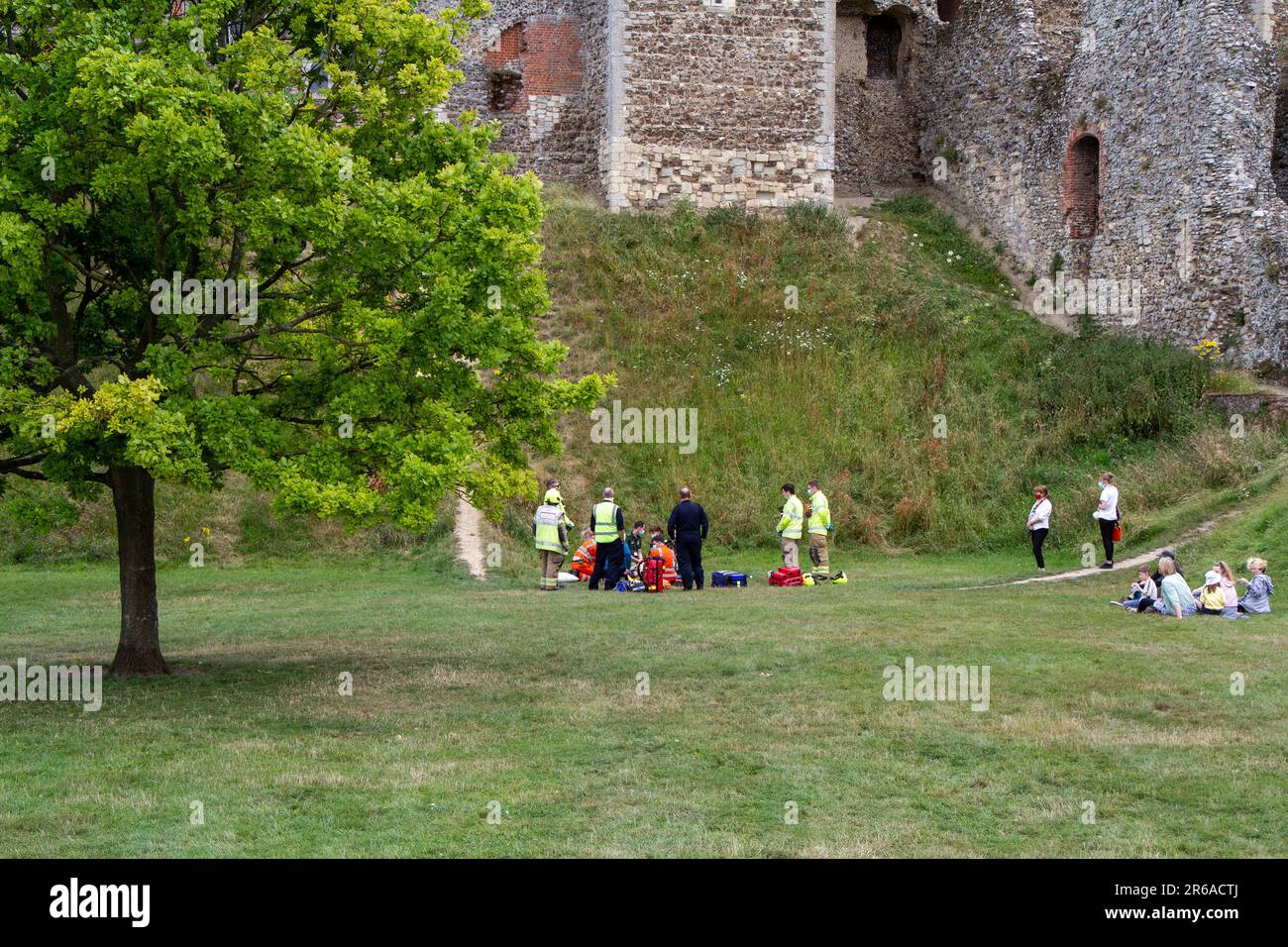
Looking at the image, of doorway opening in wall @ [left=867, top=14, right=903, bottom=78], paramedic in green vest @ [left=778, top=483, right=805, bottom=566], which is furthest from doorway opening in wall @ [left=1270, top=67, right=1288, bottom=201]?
paramedic in green vest @ [left=778, top=483, right=805, bottom=566]

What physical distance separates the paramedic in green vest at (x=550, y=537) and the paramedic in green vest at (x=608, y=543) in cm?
59

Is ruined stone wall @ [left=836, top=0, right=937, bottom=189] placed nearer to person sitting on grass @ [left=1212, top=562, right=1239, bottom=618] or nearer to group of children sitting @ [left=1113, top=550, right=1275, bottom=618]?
group of children sitting @ [left=1113, top=550, right=1275, bottom=618]

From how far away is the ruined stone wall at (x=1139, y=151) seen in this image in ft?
98.4

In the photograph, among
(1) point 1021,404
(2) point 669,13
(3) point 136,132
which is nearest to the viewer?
(3) point 136,132

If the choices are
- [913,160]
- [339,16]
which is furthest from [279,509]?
[913,160]

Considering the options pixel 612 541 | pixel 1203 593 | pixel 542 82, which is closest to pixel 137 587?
pixel 612 541

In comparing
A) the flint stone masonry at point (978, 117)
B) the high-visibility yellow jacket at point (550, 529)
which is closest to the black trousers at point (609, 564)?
the high-visibility yellow jacket at point (550, 529)

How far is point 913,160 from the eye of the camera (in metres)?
41.3

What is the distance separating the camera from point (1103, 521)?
2394 cm

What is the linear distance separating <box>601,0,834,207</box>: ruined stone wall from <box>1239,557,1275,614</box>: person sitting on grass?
1976 cm

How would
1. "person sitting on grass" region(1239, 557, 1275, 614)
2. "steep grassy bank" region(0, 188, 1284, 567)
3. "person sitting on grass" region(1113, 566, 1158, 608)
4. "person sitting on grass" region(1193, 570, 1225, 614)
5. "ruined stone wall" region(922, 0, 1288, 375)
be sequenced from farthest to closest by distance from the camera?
"ruined stone wall" region(922, 0, 1288, 375)
"steep grassy bank" region(0, 188, 1284, 567)
"person sitting on grass" region(1113, 566, 1158, 608)
"person sitting on grass" region(1193, 570, 1225, 614)
"person sitting on grass" region(1239, 557, 1275, 614)

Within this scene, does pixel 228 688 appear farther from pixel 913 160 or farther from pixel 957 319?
pixel 913 160

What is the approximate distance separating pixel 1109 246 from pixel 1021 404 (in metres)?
4.71

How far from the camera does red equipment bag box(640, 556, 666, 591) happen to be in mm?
23844
